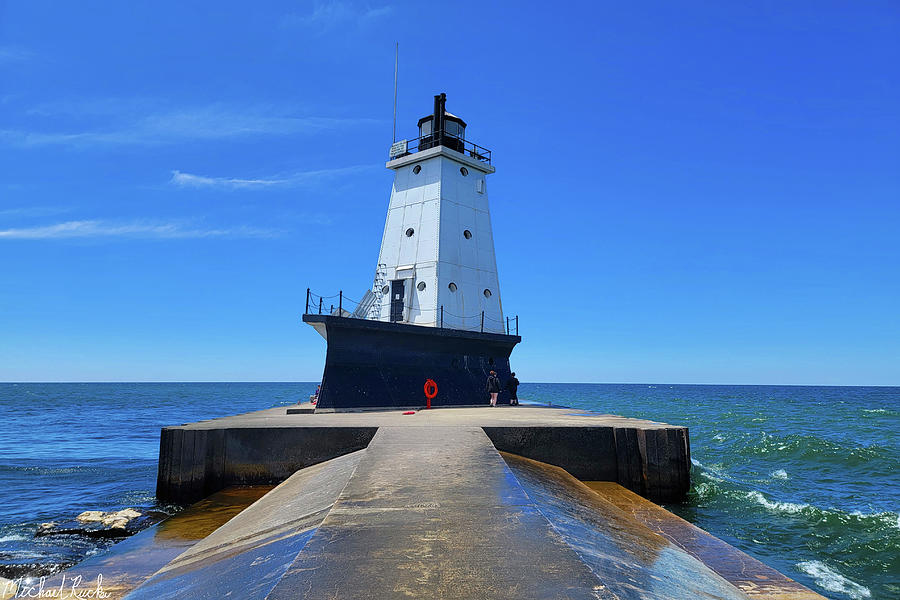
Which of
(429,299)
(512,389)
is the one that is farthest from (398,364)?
(512,389)

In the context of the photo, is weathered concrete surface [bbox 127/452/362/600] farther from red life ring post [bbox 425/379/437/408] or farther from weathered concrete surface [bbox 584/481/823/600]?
red life ring post [bbox 425/379/437/408]

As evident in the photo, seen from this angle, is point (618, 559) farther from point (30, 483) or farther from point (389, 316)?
point (389, 316)

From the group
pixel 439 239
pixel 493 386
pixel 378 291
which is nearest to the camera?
pixel 493 386

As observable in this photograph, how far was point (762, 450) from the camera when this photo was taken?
1880 cm

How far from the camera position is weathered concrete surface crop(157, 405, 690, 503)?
9.37 meters

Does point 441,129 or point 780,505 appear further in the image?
point 441,129

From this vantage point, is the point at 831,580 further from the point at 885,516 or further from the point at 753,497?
the point at 753,497

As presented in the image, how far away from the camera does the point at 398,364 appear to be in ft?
56.5

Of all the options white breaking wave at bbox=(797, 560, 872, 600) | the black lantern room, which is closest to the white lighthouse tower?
the black lantern room

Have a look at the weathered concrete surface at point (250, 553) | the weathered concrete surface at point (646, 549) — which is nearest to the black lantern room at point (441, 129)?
the weathered concrete surface at point (646, 549)

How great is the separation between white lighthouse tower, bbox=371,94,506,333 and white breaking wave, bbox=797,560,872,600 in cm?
1292

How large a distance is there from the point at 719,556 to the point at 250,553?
4993 millimetres

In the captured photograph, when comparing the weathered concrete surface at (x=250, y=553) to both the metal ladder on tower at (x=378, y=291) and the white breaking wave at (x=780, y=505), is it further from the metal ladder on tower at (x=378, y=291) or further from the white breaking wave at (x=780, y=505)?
the metal ladder on tower at (x=378, y=291)

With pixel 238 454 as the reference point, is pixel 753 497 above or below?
below
